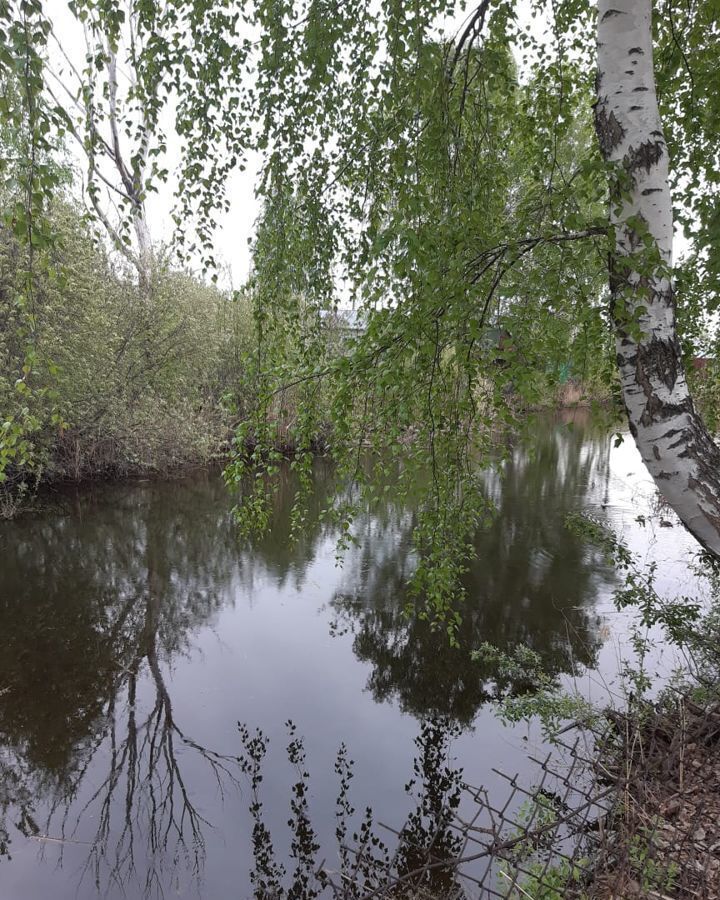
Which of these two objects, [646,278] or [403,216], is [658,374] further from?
[403,216]

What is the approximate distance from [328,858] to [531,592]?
4.79 metres

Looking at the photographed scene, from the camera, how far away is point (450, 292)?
80.0 inches

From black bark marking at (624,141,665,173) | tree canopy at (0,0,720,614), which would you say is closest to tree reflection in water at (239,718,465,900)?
tree canopy at (0,0,720,614)

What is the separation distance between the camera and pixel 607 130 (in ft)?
6.24

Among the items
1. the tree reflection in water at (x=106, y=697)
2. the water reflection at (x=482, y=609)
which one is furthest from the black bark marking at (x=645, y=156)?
the tree reflection in water at (x=106, y=697)

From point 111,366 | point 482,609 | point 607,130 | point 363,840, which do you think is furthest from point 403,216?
point 111,366

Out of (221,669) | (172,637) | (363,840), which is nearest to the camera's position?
(363,840)

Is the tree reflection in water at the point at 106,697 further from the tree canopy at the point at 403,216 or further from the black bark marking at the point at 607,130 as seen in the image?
the black bark marking at the point at 607,130

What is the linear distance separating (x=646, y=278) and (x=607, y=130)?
54 cm

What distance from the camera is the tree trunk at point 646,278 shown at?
183cm

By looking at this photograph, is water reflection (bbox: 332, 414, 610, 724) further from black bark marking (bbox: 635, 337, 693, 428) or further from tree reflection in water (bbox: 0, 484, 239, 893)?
tree reflection in water (bbox: 0, 484, 239, 893)

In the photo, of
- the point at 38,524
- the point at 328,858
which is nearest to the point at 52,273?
the point at 328,858

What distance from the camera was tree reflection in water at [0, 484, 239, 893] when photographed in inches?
155

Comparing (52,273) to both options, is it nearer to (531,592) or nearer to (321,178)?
(321,178)
